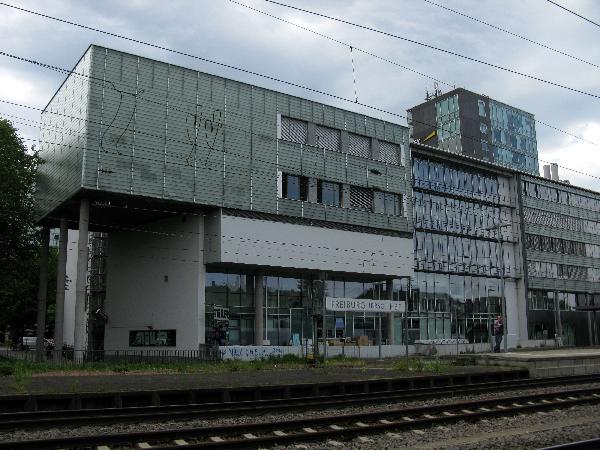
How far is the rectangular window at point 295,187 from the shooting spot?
41.5 m

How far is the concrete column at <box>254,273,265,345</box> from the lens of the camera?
1598 inches

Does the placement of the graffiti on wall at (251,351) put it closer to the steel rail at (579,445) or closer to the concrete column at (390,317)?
the concrete column at (390,317)

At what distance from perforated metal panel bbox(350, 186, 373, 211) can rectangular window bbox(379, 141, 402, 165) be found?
3290mm

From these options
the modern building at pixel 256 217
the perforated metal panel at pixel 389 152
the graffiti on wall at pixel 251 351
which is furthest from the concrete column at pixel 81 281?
the perforated metal panel at pixel 389 152

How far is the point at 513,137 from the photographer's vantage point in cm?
10931

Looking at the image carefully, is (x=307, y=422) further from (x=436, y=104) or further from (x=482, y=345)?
(x=436, y=104)

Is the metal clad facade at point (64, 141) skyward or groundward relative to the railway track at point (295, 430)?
skyward

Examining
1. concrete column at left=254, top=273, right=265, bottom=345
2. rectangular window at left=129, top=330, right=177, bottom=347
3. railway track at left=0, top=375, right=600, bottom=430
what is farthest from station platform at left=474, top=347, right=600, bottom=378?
rectangular window at left=129, top=330, right=177, bottom=347

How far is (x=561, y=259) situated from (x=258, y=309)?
3760 cm

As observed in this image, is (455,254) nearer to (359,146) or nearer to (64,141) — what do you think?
(359,146)

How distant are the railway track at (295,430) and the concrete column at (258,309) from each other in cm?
2654

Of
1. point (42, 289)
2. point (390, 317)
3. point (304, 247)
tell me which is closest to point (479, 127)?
point (390, 317)

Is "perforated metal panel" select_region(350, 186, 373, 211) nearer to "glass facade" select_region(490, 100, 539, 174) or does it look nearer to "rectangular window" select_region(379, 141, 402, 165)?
"rectangular window" select_region(379, 141, 402, 165)

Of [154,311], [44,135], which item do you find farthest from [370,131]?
[44,135]
